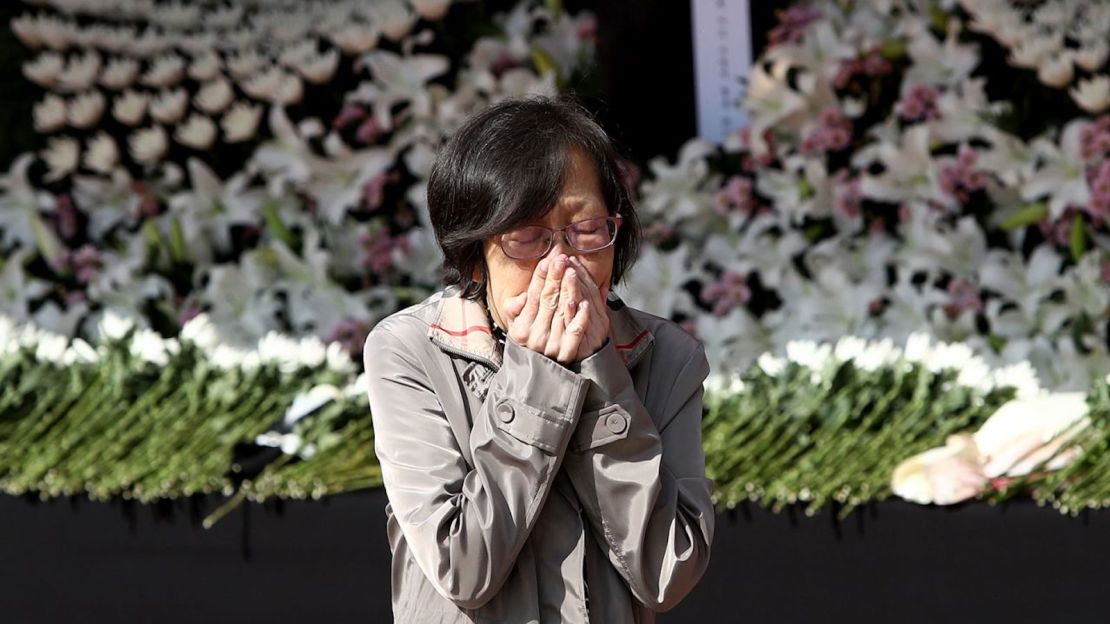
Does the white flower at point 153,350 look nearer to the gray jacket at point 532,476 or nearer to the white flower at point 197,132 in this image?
the white flower at point 197,132

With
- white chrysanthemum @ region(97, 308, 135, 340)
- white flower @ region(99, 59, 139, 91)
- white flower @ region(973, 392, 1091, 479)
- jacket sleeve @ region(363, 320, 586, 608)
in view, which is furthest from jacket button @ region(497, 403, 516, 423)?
white flower @ region(99, 59, 139, 91)

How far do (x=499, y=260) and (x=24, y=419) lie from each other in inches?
75.7

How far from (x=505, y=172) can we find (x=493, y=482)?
0.29 meters

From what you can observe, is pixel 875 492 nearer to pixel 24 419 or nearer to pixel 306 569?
pixel 306 569

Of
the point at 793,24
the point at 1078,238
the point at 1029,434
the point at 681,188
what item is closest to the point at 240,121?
the point at 681,188

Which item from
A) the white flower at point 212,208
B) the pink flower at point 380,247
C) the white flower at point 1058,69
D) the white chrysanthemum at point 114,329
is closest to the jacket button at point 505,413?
the white chrysanthemum at point 114,329

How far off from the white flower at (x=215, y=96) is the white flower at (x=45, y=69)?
393 millimetres

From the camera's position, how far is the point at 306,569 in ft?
8.82

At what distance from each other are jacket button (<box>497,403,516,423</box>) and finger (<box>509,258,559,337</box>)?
0.06 m

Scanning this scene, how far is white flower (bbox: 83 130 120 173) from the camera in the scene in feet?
12.8

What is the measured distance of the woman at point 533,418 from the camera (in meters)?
1.38

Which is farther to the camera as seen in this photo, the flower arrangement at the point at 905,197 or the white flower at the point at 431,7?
the white flower at the point at 431,7

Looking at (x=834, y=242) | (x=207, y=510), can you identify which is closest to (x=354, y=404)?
(x=207, y=510)

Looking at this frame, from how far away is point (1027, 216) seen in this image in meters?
3.34
